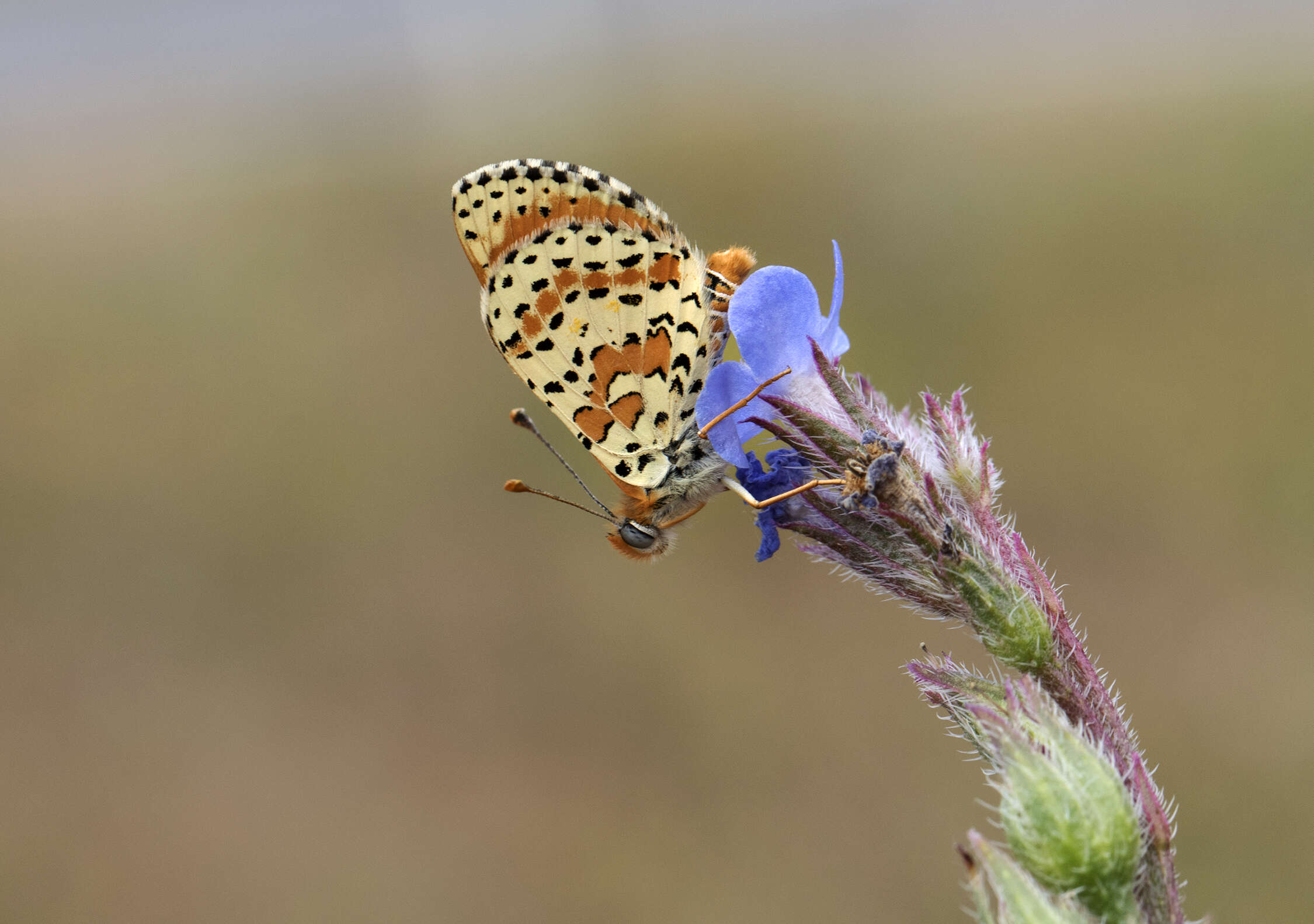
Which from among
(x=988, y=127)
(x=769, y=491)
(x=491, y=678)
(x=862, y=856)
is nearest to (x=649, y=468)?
(x=769, y=491)

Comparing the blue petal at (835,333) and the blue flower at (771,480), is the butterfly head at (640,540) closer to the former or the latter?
the blue flower at (771,480)

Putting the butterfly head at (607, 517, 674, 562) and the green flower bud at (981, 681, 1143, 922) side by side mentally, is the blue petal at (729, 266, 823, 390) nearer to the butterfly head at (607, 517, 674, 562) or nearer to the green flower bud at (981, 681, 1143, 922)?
the butterfly head at (607, 517, 674, 562)

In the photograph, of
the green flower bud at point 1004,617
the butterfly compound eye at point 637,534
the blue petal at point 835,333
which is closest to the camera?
the green flower bud at point 1004,617

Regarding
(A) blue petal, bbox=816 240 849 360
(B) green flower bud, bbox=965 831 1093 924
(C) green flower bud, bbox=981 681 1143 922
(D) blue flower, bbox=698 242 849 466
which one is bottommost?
(B) green flower bud, bbox=965 831 1093 924

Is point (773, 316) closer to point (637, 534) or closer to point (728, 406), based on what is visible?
point (728, 406)

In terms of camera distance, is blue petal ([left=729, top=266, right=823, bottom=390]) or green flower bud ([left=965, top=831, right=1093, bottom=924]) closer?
green flower bud ([left=965, top=831, right=1093, bottom=924])

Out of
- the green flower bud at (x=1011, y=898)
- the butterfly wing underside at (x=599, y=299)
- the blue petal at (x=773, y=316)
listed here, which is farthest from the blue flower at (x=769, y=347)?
the green flower bud at (x=1011, y=898)

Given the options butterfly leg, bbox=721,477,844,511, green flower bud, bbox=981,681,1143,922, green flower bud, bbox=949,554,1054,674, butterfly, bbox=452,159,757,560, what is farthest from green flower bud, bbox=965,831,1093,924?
butterfly, bbox=452,159,757,560
